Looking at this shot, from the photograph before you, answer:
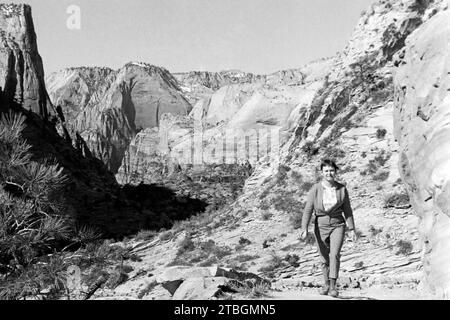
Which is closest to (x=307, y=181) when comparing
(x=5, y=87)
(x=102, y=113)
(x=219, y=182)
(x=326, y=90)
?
(x=326, y=90)

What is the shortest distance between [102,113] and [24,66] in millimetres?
92732

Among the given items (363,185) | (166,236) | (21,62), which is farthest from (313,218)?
(21,62)

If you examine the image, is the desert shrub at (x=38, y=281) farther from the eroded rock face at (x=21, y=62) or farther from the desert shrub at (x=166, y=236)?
the eroded rock face at (x=21, y=62)

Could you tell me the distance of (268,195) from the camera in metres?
24.6

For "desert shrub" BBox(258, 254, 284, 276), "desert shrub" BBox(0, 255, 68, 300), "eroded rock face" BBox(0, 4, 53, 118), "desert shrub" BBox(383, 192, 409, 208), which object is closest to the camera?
"desert shrub" BBox(0, 255, 68, 300)

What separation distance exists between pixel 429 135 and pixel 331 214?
2.70 m

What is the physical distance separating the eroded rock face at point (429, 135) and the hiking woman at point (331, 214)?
4.20 ft

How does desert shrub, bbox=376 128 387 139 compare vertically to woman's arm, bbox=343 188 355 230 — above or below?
above

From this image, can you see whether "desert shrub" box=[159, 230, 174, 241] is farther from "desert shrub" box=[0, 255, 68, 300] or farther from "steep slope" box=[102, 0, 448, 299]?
"desert shrub" box=[0, 255, 68, 300]

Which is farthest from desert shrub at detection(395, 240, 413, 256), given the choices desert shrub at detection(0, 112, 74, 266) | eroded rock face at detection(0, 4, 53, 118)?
eroded rock face at detection(0, 4, 53, 118)

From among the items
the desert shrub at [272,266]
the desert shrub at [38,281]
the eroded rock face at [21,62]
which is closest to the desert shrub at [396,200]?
the desert shrub at [272,266]

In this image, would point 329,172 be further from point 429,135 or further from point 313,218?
point 313,218

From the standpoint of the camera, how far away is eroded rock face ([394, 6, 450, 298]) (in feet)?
24.6

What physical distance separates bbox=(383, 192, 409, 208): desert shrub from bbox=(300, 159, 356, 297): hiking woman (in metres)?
10.3
